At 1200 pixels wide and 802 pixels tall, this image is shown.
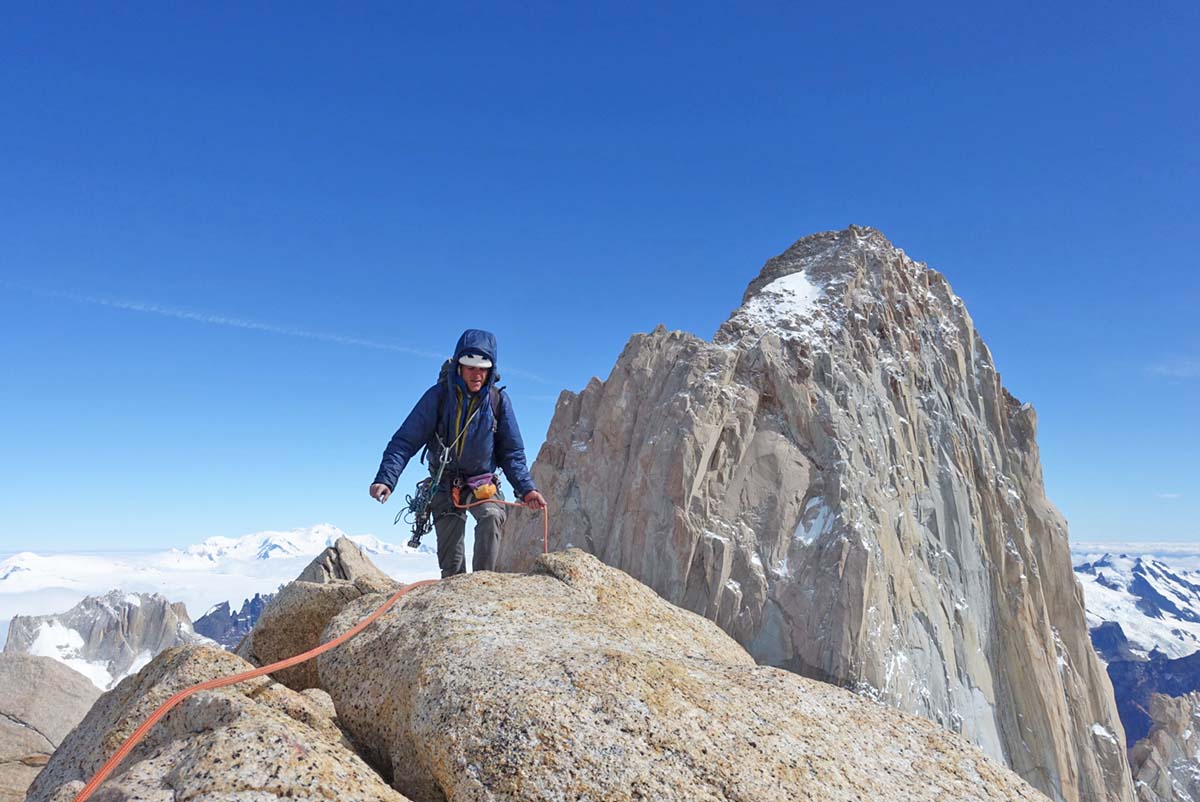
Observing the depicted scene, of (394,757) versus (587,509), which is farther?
(587,509)

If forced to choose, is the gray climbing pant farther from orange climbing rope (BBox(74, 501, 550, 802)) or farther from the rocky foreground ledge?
the rocky foreground ledge

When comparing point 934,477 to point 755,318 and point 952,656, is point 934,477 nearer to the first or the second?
point 952,656

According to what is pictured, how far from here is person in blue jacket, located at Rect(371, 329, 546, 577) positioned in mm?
9617

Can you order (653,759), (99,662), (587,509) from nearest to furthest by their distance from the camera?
(653,759) < (587,509) < (99,662)

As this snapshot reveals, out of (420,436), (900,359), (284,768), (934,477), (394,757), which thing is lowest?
(394,757)

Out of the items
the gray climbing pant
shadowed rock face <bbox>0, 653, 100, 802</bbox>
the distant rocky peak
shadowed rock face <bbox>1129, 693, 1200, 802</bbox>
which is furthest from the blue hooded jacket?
shadowed rock face <bbox>1129, 693, 1200, 802</bbox>

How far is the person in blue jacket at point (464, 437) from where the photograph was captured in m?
9.62

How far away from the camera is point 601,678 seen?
16.1 feet

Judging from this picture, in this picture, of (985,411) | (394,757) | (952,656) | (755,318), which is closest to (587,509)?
(755,318)

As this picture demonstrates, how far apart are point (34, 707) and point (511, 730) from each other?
16.7 meters

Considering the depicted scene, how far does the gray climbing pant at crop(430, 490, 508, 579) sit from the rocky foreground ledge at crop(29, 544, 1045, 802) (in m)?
2.95

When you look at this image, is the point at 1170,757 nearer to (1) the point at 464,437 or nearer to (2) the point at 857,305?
(2) the point at 857,305

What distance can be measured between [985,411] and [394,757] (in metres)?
66.7

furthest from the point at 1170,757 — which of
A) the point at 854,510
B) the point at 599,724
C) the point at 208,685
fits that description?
the point at 208,685
